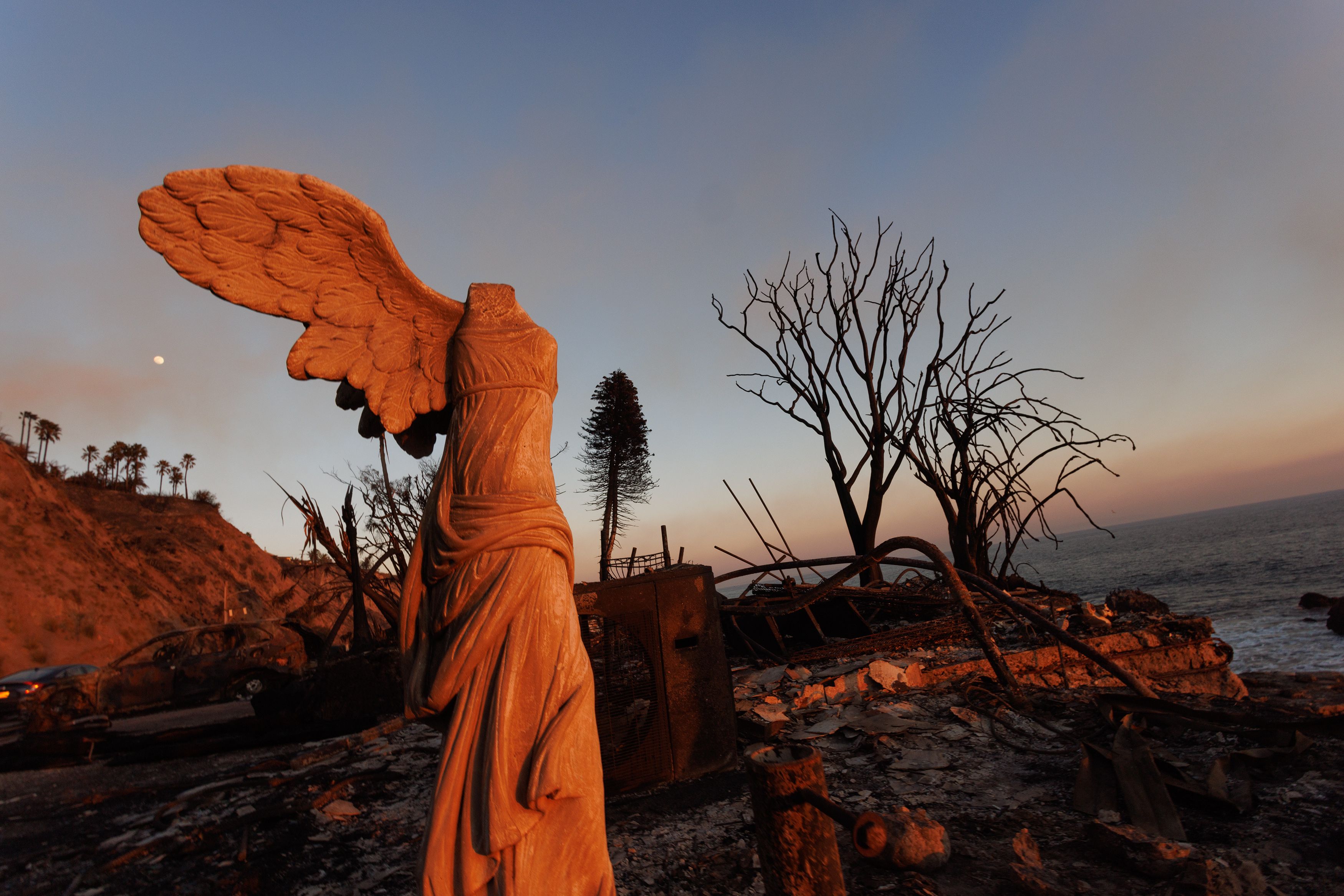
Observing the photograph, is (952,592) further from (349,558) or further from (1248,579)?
(1248,579)

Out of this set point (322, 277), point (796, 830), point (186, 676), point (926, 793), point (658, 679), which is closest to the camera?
point (796, 830)

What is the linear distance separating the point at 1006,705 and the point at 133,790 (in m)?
8.00

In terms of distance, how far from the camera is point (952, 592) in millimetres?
5270

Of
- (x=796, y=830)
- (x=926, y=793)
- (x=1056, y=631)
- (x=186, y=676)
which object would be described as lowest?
(x=926, y=793)

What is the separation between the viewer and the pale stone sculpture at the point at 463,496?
1.77m

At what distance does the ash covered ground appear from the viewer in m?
2.77

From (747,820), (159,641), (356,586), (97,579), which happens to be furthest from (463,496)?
(97,579)

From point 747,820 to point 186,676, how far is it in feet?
49.1

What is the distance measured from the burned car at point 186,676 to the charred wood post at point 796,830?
1244cm

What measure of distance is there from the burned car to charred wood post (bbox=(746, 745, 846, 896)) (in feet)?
40.8

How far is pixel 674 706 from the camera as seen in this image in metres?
4.38

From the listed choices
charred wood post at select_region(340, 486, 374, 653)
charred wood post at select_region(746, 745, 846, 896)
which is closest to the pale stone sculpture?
charred wood post at select_region(746, 745, 846, 896)

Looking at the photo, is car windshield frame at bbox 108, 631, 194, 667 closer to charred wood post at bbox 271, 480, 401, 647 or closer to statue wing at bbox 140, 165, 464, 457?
charred wood post at bbox 271, 480, 401, 647

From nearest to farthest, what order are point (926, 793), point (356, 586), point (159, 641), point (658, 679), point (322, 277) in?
1. point (322, 277)
2. point (926, 793)
3. point (658, 679)
4. point (356, 586)
5. point (159, 641)
